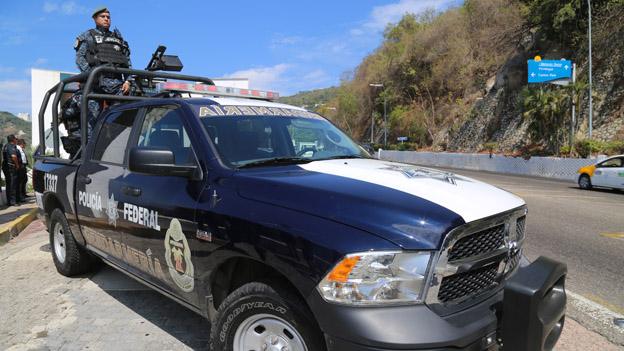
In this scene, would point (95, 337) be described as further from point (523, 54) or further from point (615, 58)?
point (523, 54)

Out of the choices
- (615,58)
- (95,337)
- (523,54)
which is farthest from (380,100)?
(95,337)

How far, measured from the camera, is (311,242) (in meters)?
2.14

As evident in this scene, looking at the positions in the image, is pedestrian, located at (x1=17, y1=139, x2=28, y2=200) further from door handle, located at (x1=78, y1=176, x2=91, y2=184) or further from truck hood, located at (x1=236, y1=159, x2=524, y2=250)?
truck hood, located at (x1=236, y1=159, x2=524, y2=250)

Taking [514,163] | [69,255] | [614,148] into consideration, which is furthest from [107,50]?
[514,163]

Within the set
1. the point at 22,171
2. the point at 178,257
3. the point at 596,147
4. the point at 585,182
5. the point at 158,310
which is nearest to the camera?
the point at 178,257

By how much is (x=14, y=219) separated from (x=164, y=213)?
23.4ft

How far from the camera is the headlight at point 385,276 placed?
203 cm

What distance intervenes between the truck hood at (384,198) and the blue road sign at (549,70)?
90.2 feet

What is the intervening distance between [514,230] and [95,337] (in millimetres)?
3089

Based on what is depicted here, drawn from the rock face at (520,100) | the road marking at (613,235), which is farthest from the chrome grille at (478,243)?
the rock face at (520,100)

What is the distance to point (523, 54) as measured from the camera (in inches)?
1489

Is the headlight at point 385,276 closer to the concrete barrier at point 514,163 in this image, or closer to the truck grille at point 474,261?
the truck grille at point 474,261

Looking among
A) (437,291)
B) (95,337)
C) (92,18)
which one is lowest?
(95,337)

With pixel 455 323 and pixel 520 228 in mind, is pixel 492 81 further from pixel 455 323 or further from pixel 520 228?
pixel 455 323
